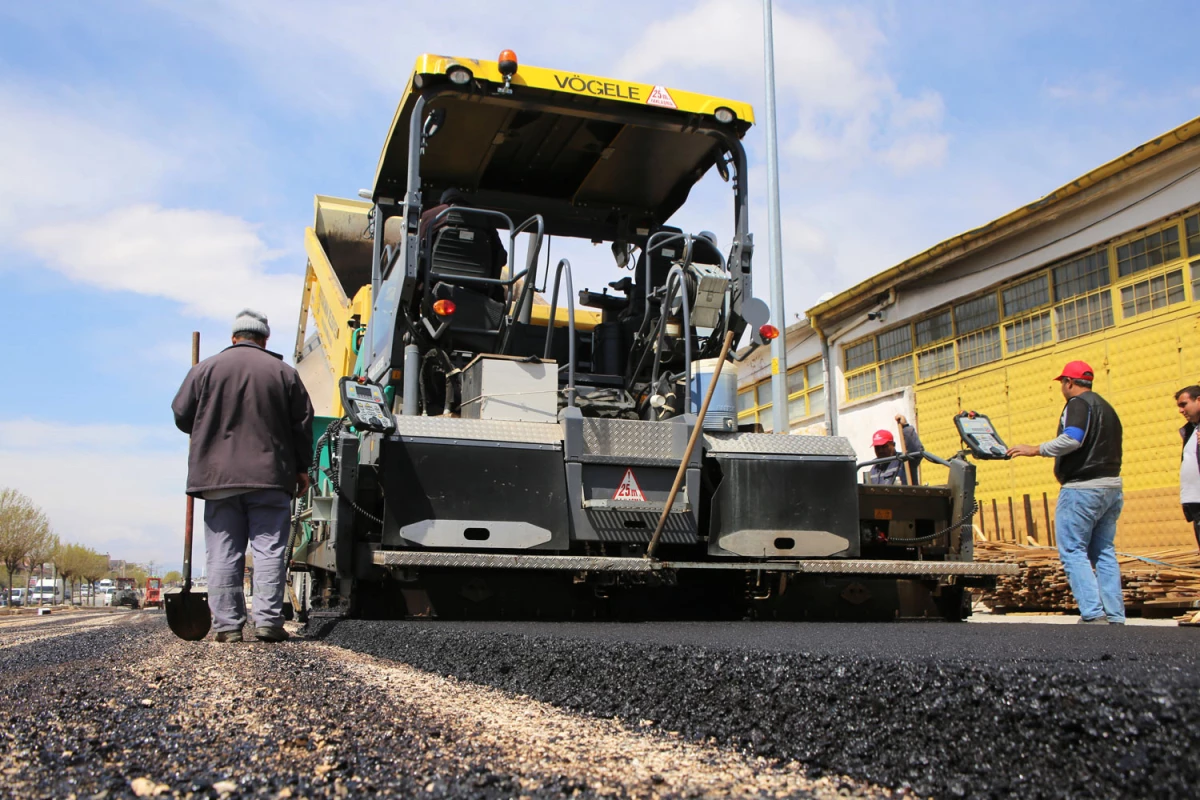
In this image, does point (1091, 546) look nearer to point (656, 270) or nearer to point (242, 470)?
point (656, 270)

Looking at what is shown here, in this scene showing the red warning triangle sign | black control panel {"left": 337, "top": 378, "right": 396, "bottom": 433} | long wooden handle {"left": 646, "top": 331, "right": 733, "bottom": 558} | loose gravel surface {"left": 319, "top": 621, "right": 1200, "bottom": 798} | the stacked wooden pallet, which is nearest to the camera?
loose gravel surface {"left": 319, "top": 621, "right": 1200, "bottom": 798}

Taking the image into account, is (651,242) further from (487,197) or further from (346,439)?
(346,439)

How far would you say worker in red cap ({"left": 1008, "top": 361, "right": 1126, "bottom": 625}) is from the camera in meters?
5.20

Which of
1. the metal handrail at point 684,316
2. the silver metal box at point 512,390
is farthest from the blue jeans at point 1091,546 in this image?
the silver metal box at point 512,390

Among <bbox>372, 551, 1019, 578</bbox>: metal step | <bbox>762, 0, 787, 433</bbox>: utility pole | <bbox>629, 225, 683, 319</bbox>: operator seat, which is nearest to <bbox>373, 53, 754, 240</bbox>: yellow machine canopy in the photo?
<bbox>629, 225, 683, 319</bbox>: operator seat

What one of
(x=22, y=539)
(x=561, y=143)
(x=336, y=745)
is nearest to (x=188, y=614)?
(x=336, y=745)

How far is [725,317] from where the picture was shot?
19.1ft

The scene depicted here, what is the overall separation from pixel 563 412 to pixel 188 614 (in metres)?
1.97

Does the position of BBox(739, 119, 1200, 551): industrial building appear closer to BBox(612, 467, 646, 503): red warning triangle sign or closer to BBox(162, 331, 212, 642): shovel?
BBox(612, 467, 646, 503): red warning triangle sign

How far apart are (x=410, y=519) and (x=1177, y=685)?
347 centimetres

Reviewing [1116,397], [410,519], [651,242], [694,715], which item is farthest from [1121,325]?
[694,715]

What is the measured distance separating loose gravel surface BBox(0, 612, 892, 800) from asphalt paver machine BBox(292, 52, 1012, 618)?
1551 millimetres

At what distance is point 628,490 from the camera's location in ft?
15.9

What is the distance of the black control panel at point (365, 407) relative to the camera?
439 centimetres
